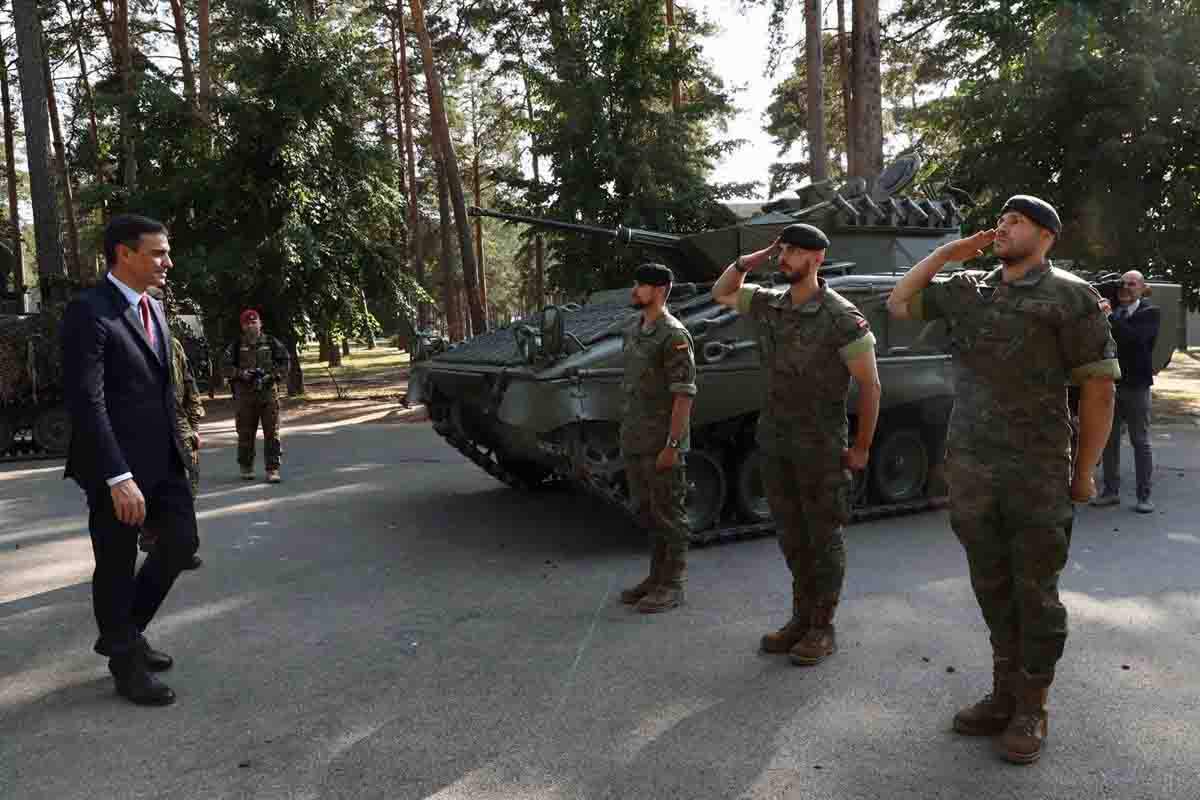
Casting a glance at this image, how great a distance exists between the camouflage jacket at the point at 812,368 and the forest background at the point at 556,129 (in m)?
10.1

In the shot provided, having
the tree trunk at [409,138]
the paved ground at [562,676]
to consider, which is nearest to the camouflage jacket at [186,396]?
the paved ground at [562,676]

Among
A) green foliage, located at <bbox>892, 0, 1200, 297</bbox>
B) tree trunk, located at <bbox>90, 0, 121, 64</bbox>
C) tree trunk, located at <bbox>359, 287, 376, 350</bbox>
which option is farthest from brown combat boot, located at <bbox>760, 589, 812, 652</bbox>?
tree trunk, located at <bbox>90, 0, 121, 64</bbox>

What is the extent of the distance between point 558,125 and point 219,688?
43.3ft

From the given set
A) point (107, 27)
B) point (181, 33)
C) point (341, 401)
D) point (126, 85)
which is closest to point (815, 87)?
point (341, 401)

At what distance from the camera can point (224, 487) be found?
28.6ft

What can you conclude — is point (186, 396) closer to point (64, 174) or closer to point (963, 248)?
point (963, 248)

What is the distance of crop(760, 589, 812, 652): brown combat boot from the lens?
423 centimetres

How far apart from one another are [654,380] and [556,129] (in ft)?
39.1

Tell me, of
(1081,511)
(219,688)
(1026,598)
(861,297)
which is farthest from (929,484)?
(219,688)

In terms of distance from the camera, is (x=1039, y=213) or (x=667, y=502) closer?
(x=1039, y=213)

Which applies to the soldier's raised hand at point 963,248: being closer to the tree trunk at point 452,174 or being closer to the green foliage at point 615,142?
the green foliage at point 615,142

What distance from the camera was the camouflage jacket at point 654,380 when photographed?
4742 millimetres

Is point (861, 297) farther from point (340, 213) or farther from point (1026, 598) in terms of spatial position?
point (340, 213)

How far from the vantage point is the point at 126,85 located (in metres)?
18.5
